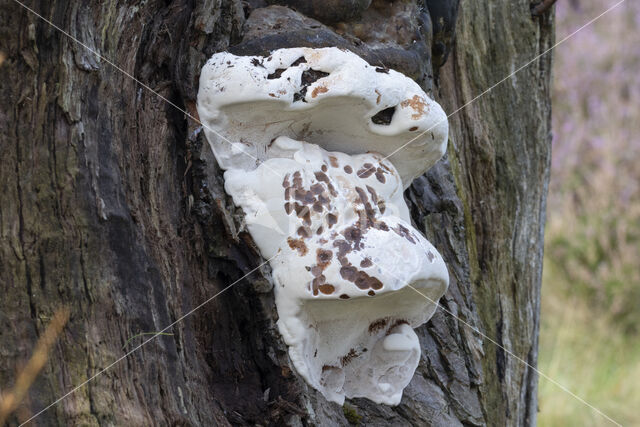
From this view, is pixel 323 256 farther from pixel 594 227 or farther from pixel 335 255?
pixel 594 227

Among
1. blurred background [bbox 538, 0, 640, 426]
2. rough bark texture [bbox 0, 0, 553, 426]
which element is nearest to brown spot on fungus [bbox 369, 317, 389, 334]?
rough bark texture [bbox 0, 0, 553, 426]

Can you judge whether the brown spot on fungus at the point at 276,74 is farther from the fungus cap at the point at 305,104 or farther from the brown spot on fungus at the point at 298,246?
the brown spot on fungus at the point at 298,246

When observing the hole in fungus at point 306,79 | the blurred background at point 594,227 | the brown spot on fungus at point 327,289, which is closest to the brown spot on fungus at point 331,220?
the brown spot on fungus at point 327,289

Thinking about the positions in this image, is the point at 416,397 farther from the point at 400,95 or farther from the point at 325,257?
the point at 400,95

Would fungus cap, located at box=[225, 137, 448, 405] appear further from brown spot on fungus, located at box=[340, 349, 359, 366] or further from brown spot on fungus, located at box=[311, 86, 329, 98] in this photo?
brown spot on fungus, located at box=[311, 86, 329, 98]

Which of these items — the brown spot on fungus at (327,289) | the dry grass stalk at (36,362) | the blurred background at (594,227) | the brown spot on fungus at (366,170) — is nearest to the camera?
the dry grass stalk at (36,362)

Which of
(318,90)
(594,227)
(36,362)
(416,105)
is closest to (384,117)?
(416,105)

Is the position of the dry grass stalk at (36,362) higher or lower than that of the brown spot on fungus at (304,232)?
lower
